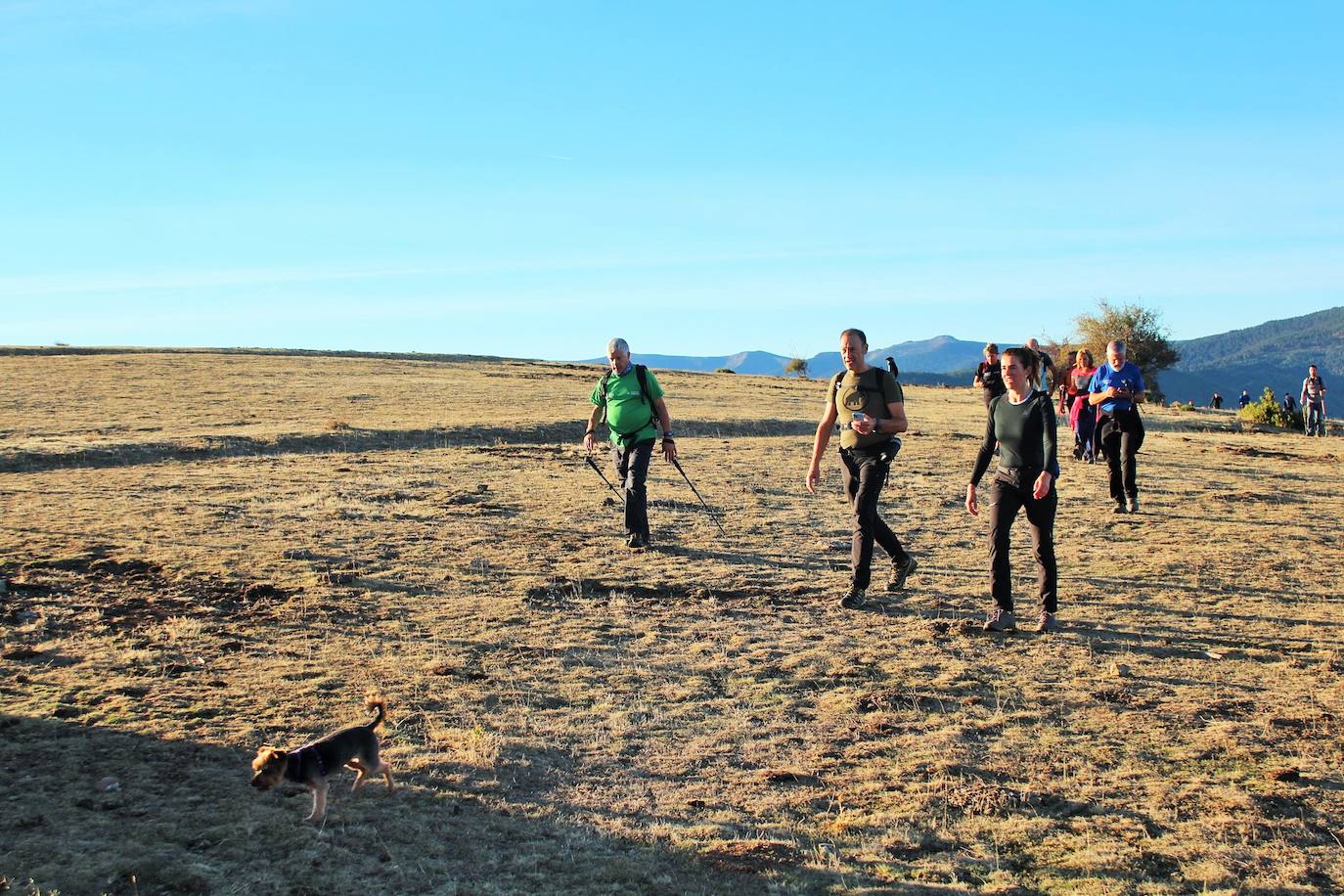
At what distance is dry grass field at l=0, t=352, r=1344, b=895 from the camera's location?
4695 mm

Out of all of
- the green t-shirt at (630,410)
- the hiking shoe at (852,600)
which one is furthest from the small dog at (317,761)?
the green t-shirt at (630,410)

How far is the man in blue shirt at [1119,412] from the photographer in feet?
43.5

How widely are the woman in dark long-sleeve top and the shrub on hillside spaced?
2951 cm

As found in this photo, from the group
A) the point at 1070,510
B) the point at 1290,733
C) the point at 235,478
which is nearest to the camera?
the point at 1290,733

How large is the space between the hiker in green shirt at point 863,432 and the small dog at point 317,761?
4806 mm

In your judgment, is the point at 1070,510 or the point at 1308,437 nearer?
the point at 1070,510

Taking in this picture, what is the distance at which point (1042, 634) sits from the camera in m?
8.19

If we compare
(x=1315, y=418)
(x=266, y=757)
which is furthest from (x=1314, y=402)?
(x=266, y=757)

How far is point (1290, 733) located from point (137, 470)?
15.4 m

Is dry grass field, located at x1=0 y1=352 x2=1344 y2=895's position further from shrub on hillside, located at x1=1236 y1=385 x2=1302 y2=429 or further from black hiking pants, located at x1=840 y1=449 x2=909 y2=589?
shrub on hillside, located at x1=1236 y1=385 x2=1302 y2=429

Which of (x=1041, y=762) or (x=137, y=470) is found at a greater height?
(x=137, y=470)

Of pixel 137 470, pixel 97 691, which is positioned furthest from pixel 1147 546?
pixel 137 470

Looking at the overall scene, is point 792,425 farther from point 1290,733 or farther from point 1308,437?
point 1290,733

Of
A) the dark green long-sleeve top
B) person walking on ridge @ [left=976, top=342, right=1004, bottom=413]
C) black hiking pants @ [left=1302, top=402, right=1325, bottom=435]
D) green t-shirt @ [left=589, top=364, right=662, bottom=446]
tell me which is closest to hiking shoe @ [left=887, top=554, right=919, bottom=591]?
the dark green long-sleeve top
